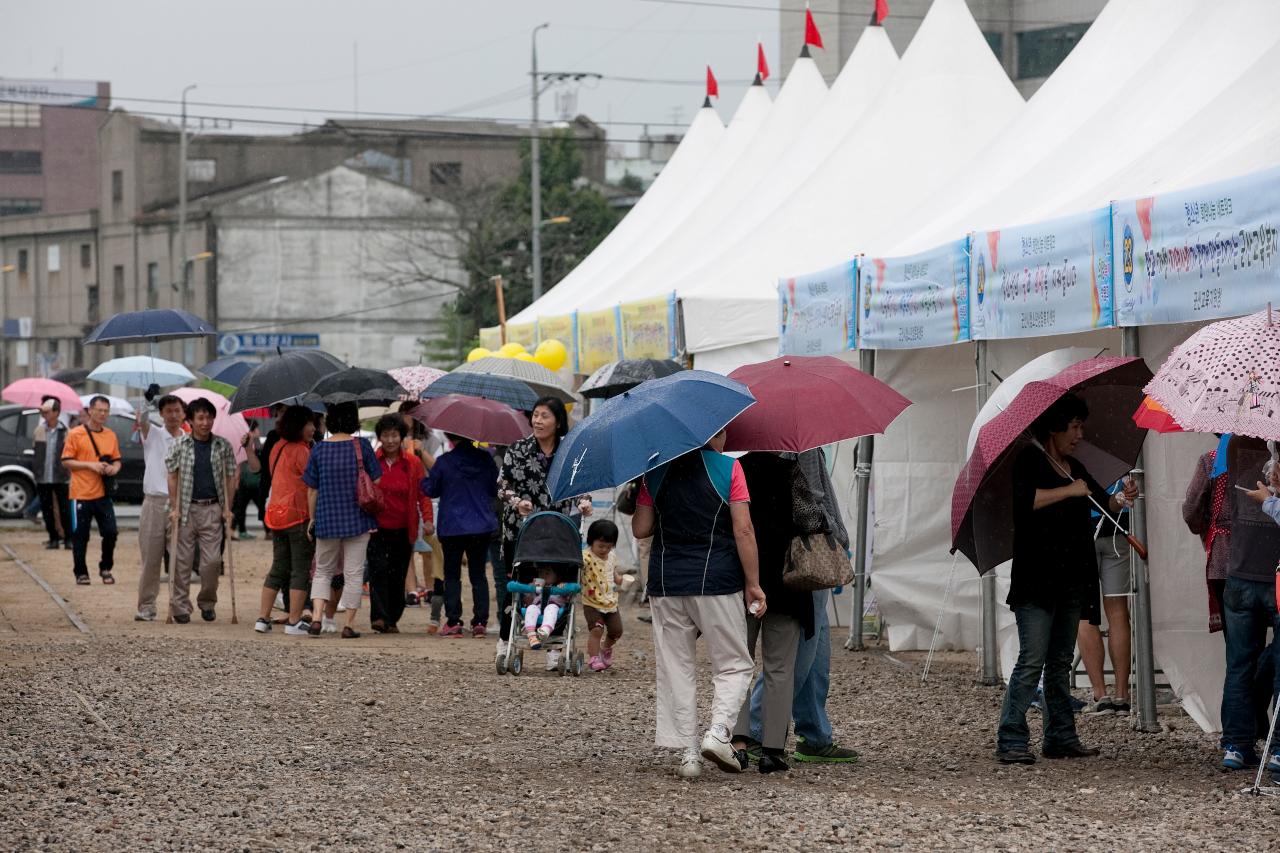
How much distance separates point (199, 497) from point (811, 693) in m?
7.13

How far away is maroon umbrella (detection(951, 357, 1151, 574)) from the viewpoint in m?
7.73

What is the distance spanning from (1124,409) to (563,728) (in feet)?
10.5

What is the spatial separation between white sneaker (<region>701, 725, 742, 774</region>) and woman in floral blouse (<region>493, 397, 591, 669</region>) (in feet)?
12.3

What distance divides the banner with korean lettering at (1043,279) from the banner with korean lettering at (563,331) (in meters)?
10.0

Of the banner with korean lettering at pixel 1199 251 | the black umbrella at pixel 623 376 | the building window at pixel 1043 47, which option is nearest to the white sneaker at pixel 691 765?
the banner with korean lettering at pixel 1199 251

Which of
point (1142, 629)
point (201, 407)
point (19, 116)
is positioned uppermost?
point (19, 116)

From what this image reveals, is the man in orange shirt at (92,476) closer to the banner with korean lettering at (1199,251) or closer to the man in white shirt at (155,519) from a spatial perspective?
the man in white shirt at (155,519)

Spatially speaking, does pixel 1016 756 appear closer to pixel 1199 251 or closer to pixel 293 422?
pixel 1199 251

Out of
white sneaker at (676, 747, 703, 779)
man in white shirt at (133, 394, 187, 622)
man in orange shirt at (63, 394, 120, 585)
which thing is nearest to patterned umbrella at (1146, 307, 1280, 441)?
white sneaker at (676, 747, 703, 779)

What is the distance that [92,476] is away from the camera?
56.4 feet

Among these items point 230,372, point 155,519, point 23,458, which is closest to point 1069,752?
point 155,519

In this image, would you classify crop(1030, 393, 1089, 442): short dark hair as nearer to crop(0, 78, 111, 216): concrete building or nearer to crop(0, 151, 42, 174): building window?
crop(0, 78, 111, 216): concrete building

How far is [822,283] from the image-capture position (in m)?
12.5

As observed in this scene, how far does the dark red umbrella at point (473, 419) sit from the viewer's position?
40.7 feet
